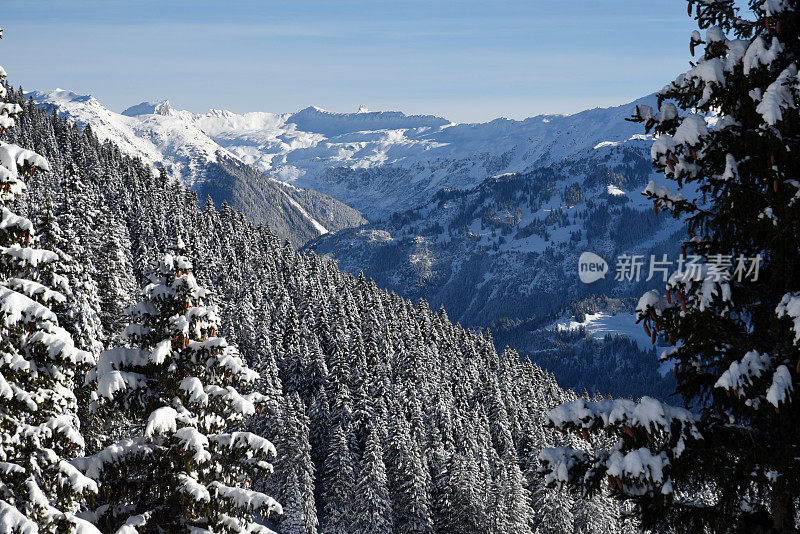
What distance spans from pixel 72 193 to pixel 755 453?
176 ft

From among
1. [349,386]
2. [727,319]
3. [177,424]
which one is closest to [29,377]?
[177,424]

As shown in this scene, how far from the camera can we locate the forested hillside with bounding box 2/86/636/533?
51.5 m

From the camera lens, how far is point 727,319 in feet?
26.1

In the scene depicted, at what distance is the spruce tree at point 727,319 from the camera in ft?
24.4

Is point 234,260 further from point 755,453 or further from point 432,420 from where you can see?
point 755,453

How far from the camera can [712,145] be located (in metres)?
8.20

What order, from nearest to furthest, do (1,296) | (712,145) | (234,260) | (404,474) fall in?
(712,145) → (1,296) → (404,474) → (234,260)

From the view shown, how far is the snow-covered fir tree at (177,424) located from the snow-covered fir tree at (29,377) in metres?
1.25

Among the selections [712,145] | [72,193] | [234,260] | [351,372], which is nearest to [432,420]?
[351,372]

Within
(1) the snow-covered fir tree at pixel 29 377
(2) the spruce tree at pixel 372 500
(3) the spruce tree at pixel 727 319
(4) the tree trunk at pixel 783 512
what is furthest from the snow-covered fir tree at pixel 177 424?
(2) the spruce tree at pixel 372 500

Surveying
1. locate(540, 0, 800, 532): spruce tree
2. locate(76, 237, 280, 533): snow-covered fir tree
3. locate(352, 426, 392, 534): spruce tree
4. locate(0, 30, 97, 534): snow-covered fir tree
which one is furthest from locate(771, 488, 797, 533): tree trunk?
locate(352, 426, 392, 534): spruce tree

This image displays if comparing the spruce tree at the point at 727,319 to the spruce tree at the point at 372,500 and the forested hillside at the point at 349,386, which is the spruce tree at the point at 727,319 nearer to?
the forested hillside at the point at 349,386

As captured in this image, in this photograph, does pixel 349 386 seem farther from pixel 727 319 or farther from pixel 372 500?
pixel 727 319

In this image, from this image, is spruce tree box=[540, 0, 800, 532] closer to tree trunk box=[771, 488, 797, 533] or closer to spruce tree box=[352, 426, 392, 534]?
tree trunk box=[771, 488, 797, 533]
